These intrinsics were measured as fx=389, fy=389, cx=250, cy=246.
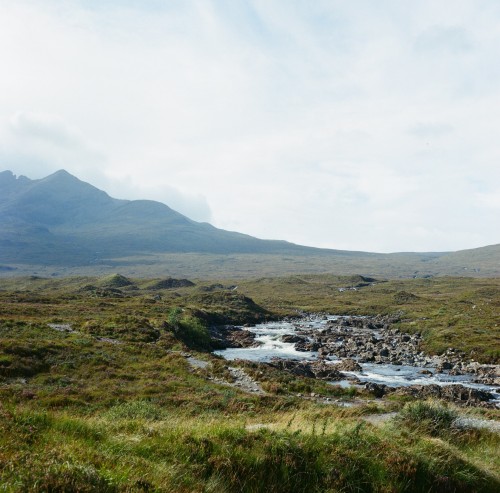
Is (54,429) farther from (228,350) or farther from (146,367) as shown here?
(228,350)

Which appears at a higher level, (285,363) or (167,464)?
(167,464)

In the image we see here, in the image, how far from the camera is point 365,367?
44.5 m

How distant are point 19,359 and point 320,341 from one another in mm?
43904

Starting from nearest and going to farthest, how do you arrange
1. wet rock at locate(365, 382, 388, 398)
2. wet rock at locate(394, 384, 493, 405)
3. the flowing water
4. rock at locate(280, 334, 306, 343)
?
wet rock at locate(394, 384, 493, 405), wet rock at locate(365, 382, 388, 398), the flowing water, rock at locate(280, 334, 306, 343)

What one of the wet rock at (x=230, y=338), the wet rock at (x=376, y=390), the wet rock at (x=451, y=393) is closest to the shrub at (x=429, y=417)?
the wet rock at (x=376, y=390)

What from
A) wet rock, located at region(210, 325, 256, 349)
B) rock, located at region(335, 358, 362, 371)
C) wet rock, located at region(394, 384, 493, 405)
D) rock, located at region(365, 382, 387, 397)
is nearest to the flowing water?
rock, located at region(335, 358, 362, 371)

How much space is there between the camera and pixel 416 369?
44219 mm

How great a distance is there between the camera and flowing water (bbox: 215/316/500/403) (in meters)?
37.8

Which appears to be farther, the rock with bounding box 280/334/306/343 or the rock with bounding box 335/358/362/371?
the rock with bounding box 280/334/306/343

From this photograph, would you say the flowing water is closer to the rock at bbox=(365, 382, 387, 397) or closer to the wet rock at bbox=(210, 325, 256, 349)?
the wet rock at bbox=(210, 325, 256, 349)

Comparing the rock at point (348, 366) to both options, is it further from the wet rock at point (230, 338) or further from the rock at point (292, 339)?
the rock at point (292, 339)

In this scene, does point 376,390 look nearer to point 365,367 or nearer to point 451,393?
point 451,393

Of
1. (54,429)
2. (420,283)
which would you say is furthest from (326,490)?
(420,283)

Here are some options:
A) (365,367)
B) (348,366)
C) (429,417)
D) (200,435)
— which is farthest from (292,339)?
(200,435)
